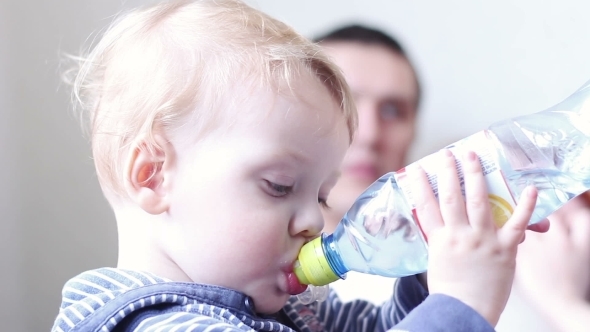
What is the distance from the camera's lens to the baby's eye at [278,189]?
2.43 ft

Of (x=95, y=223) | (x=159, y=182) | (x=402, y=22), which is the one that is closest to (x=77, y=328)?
Result: (x=159, y=182)

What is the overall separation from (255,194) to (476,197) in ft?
0.81

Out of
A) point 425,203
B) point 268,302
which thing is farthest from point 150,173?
point 425,203

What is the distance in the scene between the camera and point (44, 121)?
1254 mm

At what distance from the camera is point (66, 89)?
126cm

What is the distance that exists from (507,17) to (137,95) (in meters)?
0.62

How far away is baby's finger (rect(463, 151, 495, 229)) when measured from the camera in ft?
2.04

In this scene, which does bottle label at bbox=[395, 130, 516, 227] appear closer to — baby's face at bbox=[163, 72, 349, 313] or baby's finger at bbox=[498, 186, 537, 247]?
baby's finger at bbox=[498, 186, 537, 247]

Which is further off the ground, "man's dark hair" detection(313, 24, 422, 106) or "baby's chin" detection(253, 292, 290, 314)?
"man's dark hair" detection(313, 24, 422, 106)

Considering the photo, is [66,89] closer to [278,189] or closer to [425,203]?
[278,189]

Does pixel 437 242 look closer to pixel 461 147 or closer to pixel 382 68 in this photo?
pixel 461 147

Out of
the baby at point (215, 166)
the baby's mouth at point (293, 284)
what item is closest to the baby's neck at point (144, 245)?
the baby at point (215, 166)

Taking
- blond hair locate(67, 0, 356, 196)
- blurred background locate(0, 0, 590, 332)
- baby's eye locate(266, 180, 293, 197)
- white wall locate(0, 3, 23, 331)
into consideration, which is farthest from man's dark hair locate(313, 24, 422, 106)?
white wall locate(0, 3, 23, 331)

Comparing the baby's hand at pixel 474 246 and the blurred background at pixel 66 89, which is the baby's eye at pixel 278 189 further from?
the blurred background at pixel 66 89
